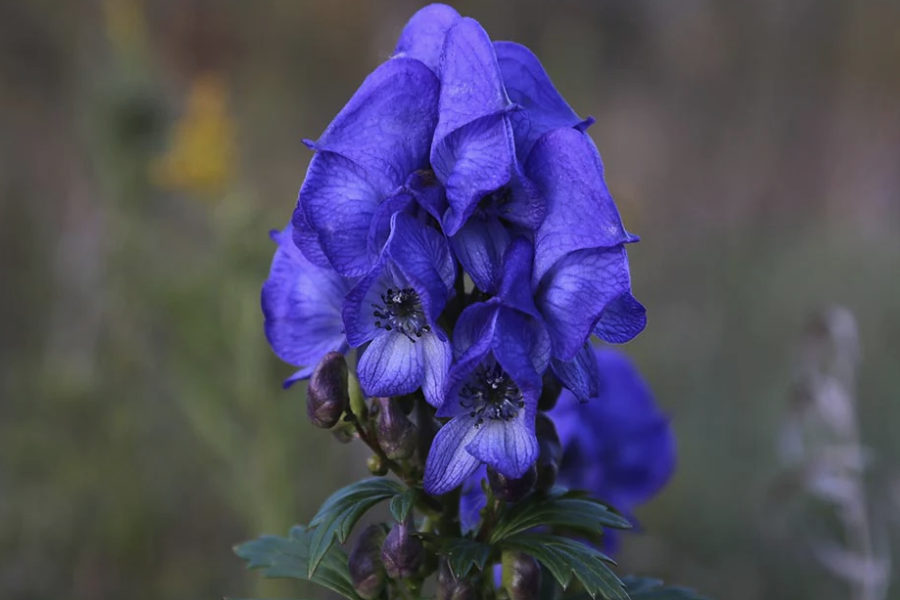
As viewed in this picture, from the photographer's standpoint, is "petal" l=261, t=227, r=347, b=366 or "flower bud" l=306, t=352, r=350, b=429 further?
"petal" l=261, t=227, r=347, b=366

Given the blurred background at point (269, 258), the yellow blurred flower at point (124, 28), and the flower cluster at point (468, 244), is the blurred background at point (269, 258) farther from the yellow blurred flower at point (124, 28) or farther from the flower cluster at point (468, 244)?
the flower cluster at point (468, 244)

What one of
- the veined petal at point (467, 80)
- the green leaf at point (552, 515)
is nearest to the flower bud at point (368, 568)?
the green leaf at point (552, 515)

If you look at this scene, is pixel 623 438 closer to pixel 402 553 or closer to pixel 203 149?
pixel 402 553

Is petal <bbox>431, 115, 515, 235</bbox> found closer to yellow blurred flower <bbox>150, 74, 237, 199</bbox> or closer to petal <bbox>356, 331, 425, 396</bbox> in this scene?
petal <bbox>356, 331, 425, 396</bbox>

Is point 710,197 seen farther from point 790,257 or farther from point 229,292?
point 229,292

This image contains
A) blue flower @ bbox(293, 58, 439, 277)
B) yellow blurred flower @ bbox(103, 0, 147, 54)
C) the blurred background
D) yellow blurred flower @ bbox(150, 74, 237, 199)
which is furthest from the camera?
yellow blurred flower @ bbox(103, 0, 147, 54)

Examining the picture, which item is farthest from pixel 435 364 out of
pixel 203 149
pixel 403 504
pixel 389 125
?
pixel 203 149

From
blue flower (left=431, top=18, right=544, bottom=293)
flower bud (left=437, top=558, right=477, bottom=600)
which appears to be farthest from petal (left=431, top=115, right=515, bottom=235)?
flower bud (left=437, top=558, right=477, bottom=600)
